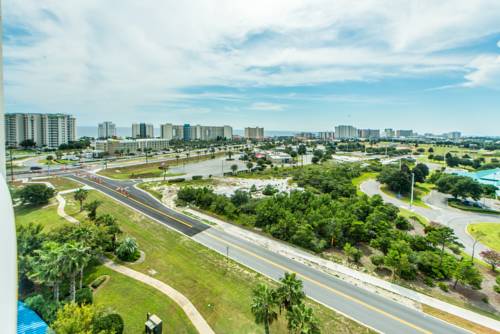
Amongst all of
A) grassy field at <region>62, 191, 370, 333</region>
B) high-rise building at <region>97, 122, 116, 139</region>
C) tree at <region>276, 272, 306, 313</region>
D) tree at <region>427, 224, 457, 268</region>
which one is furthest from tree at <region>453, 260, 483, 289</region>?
high-rise building at <region>97, 122, 116, 139</region>

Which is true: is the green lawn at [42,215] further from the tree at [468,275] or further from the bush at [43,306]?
the tree at [468,275]

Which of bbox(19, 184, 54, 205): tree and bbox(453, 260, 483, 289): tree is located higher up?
bbox(19, 184, 54, 205): tree

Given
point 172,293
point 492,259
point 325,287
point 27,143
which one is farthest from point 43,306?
point 27,143

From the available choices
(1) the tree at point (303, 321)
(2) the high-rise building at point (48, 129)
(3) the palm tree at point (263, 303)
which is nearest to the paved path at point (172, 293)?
(3) the palm tree at point (263, 303)

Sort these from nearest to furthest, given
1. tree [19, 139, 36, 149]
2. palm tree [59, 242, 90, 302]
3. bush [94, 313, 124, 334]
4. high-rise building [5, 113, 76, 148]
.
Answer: bush [94, 313, 124, 334] → palm tree [59, 242, 90, 302] → tree [19, 139, 36, 149] → high-rise building [5, 113, 76, 148]

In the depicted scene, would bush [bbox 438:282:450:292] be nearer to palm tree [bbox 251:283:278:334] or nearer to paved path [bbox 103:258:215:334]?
palm tree [bbox 251:283:278:334]

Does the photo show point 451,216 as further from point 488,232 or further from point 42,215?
point 42,215

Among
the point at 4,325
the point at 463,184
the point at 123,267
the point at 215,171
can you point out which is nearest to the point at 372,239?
the point at 123,267
